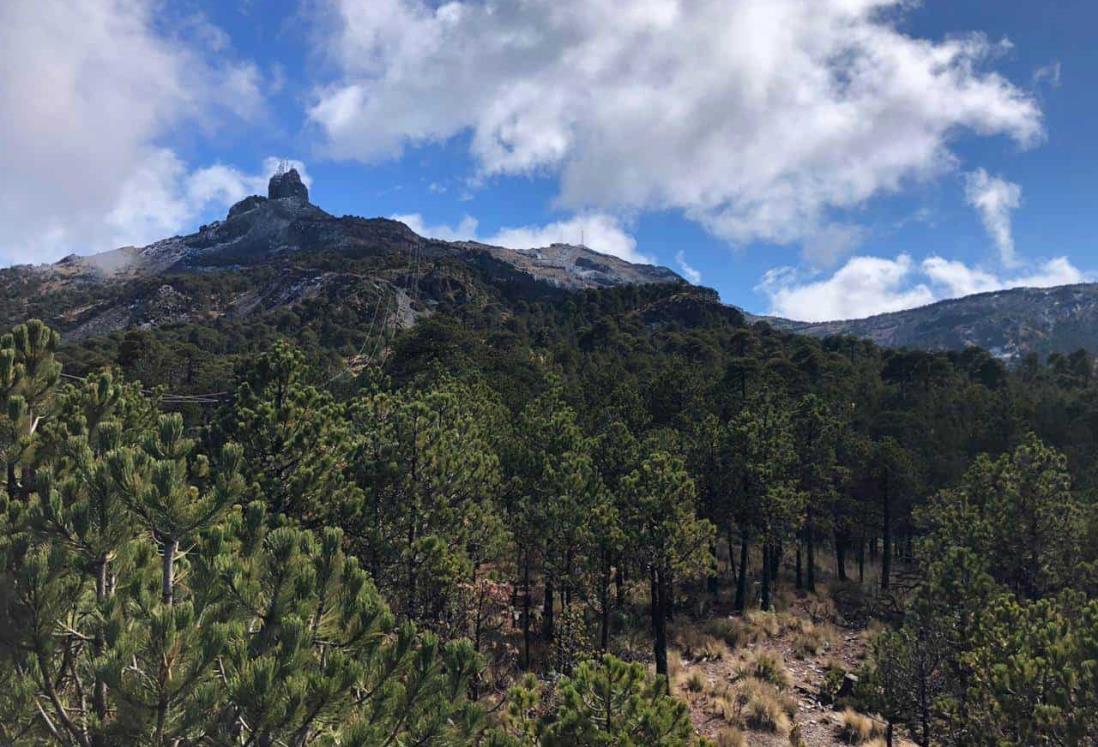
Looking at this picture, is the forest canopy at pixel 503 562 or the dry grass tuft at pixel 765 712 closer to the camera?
the forest canopy at pixel 503 562

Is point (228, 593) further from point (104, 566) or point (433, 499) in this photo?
point (433, 499)

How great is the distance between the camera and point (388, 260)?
136625mm

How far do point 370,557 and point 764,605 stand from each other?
19804mm

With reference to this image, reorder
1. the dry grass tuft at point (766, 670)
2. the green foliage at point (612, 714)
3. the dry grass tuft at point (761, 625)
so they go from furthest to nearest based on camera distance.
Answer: the dry grass tuft at point (761, 625)
the dry grass tuft at point (766, 670)
the green foliage at point (612, 714)

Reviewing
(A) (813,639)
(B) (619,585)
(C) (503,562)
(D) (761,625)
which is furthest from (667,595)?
(C) (503,562)

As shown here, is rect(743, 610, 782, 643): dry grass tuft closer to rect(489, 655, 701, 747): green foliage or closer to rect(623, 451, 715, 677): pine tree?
rect(623, 451, 715, 677): pine tree

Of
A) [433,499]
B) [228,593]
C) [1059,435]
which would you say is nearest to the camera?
[228,593]

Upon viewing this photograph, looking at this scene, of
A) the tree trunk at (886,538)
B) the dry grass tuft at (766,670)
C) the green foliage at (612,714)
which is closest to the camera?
the green foliage at (612,714)

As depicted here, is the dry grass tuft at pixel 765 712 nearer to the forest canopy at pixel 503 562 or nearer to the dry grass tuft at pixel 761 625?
the forest canopy at pixel 503 562

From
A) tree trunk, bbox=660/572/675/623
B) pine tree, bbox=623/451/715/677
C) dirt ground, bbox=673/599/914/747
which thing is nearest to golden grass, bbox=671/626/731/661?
dirt ground, bbox=673/599/914/747

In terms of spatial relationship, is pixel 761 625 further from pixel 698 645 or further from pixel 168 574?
pixel 168 574

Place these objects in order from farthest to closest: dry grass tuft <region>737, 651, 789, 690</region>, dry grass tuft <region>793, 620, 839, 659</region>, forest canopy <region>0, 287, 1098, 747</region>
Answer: dry grass tuft <region>793, 620, 839, 659</region> < dry grass tuft <region>737, 651, 789, 690</region> < forest canopy <region>0, 287, 1098, 747</region>

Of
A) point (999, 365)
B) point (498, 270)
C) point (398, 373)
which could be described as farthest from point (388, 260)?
point (999, 365)

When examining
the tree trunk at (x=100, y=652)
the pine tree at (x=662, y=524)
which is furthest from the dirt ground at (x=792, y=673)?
the tree trunk at (x=100, y=652)
